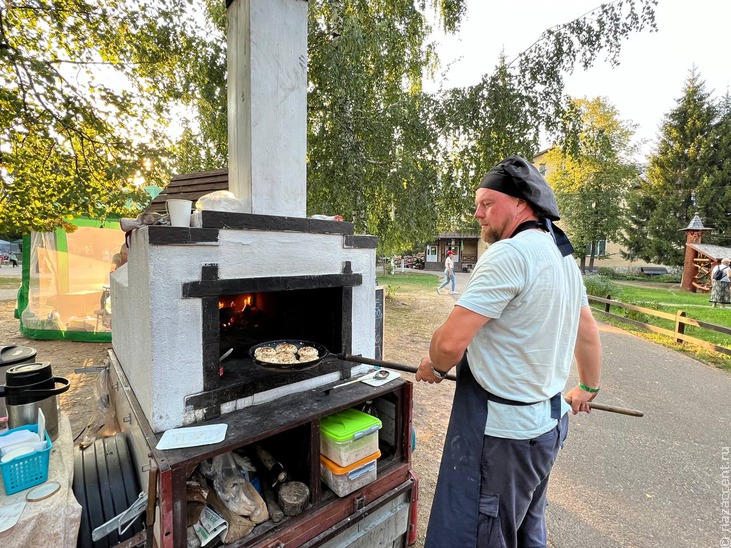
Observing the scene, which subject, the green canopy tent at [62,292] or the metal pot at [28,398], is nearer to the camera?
the metal pot at [28,398]

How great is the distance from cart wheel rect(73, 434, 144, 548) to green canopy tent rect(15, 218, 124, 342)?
6173 millimetres

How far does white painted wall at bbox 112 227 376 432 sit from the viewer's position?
5.55 feet

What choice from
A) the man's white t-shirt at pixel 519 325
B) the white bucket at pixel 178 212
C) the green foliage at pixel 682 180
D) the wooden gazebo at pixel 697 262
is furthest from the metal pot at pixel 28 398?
the green foliage at pixel 682 180

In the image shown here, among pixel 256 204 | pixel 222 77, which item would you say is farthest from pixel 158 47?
pixel 256 204

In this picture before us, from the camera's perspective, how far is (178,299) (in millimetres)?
1736

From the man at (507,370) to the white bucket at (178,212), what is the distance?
1488 millimetres

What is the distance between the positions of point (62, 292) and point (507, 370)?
918 centimetres

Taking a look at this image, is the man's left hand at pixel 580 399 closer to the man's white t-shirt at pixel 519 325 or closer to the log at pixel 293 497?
the man's white t-shirt at pixel 519 325

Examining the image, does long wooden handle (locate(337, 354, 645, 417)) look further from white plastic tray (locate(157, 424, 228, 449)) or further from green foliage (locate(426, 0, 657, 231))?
green foliage (locate(426, 0, 657, 231))

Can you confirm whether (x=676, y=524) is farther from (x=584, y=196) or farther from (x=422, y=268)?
(x=422, y=268)

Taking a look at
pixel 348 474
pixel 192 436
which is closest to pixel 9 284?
pixel 192 436

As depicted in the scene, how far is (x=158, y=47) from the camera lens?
6.16 m

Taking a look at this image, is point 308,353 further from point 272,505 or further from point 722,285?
point 722,285

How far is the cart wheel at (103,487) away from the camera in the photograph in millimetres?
1780
